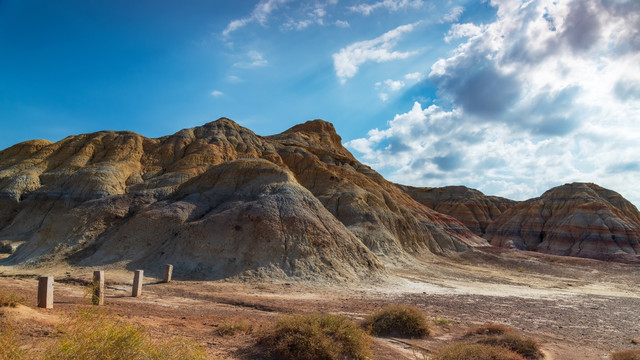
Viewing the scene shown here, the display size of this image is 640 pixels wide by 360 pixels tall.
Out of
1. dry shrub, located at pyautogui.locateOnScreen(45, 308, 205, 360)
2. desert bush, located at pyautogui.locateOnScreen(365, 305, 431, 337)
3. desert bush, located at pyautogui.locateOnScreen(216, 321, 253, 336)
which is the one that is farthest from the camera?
desert bush, located at pyautogui.locateOnScreen(365, 305, 431, 337)

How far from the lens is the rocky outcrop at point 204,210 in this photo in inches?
946

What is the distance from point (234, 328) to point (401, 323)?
4.96 metres

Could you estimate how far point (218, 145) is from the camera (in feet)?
159

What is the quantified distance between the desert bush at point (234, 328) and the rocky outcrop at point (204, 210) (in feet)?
38.4

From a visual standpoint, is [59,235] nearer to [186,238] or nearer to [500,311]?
[186,238]

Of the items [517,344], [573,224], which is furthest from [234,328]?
[573,224]

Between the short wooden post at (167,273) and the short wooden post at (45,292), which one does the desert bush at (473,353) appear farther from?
the short wooden post at (167,273)

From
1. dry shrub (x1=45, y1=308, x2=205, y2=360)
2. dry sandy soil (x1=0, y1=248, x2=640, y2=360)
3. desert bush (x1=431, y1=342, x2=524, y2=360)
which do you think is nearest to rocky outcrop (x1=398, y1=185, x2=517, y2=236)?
dry sandy soil (x1=0, y1=248, x2=640, y2=360)

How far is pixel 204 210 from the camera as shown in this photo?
2888 centimetres

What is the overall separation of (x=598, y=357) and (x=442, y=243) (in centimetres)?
4174

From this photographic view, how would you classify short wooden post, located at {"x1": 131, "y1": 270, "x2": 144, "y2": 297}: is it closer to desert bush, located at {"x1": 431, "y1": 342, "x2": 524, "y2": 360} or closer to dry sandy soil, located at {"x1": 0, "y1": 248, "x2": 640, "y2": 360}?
dry sandy soil, located at {"x1": 0, "y1": 248, "x2": 640, "y2": 360}

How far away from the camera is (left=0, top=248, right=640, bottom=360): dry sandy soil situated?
9.62m

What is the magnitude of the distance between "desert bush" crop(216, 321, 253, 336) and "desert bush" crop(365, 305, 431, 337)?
143 inches

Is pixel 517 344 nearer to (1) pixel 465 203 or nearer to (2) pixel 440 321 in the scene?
(2) pixel 440 321
